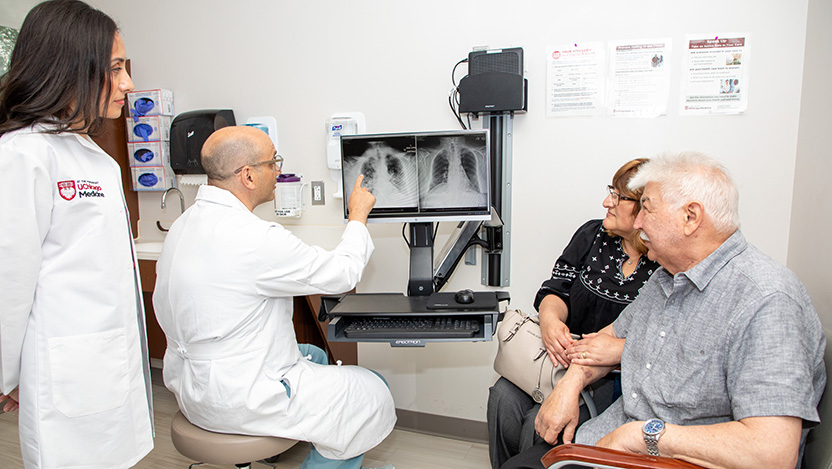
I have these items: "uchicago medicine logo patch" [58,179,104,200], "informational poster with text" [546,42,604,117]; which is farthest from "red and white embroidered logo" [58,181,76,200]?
"informational poster with text" [546,42,604,117]

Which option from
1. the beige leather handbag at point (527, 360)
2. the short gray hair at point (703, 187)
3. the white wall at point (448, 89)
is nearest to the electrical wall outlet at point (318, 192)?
the white wall at point (448, 89)

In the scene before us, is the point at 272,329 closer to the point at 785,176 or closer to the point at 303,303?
the point at 303,303

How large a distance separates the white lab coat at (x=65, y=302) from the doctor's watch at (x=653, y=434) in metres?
1.30

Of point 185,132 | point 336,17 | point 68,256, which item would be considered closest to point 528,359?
point 68,256

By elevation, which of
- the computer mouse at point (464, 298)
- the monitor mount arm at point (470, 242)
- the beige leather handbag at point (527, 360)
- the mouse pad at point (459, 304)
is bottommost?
the beige leather handbag at point (527, 360)

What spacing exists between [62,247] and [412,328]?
103cm

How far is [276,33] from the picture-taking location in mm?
2629

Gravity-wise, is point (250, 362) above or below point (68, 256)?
below

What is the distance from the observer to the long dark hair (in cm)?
117

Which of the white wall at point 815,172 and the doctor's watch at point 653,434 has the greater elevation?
the white wall at point 815,172

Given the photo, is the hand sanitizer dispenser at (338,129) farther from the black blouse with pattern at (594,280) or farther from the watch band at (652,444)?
the watch band at (652,444)

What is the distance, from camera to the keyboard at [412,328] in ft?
5.68

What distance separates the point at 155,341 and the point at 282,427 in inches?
85.1

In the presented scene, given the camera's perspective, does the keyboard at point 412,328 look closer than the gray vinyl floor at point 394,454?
Yes
